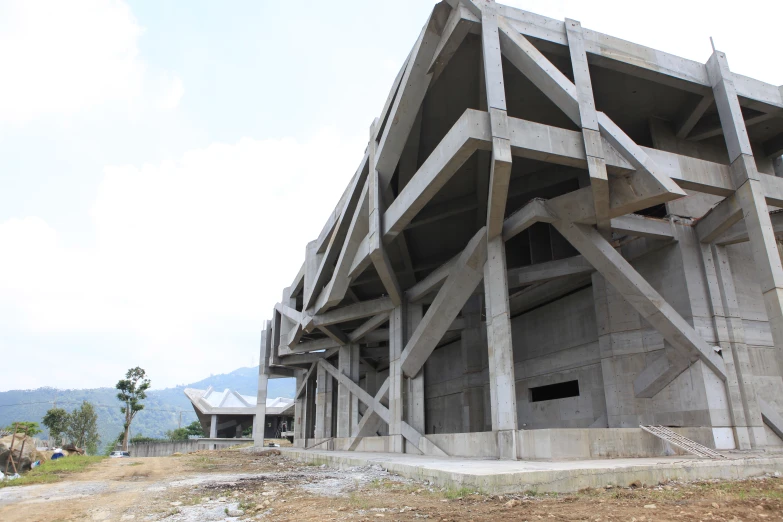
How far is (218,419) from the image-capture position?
76062 millimetres

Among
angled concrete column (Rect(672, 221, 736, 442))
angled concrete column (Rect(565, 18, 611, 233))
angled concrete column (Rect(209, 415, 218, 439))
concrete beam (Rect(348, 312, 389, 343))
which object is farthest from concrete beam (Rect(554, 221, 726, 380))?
angled concrete column (Rect(209, 415, 218, 439))

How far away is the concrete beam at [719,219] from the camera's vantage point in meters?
14.5

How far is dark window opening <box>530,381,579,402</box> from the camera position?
757 inches

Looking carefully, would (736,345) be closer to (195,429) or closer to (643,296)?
(643,296)

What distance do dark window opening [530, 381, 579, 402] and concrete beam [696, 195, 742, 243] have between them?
6.78 metres

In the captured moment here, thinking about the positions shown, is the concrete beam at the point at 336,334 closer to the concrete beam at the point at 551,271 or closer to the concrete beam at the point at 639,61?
the concrete beam at the point at 551,271

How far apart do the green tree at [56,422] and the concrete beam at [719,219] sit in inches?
2315

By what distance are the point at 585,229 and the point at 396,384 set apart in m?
10.1

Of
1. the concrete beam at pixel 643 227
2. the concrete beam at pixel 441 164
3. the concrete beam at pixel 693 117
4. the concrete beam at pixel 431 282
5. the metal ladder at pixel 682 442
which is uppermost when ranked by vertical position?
the concrete beam at pixel 693 117

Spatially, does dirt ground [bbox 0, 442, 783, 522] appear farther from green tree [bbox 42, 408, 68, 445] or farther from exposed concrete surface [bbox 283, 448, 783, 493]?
green tree [bbox 42, 408, 68, 445]

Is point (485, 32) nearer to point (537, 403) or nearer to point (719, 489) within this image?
point (719, 489)

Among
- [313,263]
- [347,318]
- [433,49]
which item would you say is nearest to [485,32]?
[433,49]

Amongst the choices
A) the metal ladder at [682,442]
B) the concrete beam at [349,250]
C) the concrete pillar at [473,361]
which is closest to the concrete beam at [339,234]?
the concrete beam at [349,250]

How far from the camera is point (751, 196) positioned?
13.9 metres
